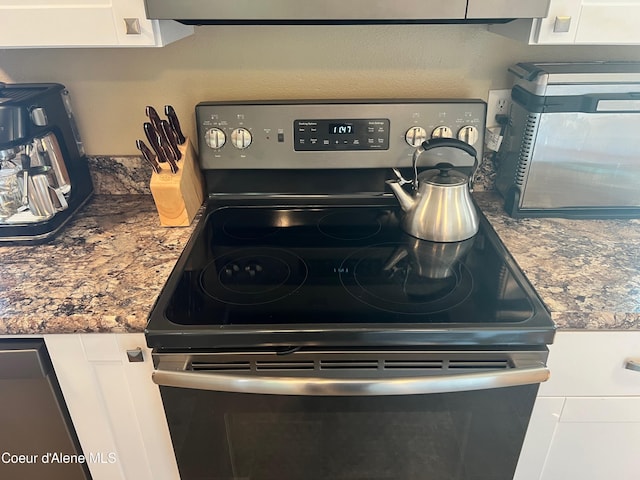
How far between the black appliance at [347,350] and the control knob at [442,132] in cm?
4

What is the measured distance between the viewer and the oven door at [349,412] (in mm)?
887

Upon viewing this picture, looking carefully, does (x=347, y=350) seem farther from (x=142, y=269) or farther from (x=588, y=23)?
(x=588, y=23)

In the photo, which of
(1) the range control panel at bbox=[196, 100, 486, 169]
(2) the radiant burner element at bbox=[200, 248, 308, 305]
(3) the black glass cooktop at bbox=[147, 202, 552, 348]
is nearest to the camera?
(3) the black glass cooktop at bbox=[147, 202, 552, 348]

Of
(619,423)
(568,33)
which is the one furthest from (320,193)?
(619,423)

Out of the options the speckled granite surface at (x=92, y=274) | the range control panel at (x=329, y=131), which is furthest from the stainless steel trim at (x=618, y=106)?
the speckled granite surface at (x=92, y=274)

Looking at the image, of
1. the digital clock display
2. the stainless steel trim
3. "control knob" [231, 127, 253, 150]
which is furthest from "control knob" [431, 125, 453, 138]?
"control knob" [231, 127, 253, 150]

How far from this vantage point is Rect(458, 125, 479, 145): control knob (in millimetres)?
1255

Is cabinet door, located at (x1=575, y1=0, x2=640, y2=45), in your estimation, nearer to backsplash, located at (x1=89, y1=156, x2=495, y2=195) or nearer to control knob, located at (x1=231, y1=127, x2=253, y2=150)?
backsplash, located at (x1=89, y1=156, x2=495, y2=195)

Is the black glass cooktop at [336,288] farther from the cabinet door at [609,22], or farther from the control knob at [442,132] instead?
the cabinet door at [609,22]

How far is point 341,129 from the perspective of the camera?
1255 millimetres

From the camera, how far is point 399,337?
0.87m

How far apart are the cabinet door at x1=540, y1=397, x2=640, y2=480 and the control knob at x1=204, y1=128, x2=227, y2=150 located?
0.97 metres

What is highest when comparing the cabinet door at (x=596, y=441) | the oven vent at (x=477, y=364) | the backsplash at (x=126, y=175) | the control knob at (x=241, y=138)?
the control knob at (x=241, y=138)

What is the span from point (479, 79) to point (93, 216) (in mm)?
1065
